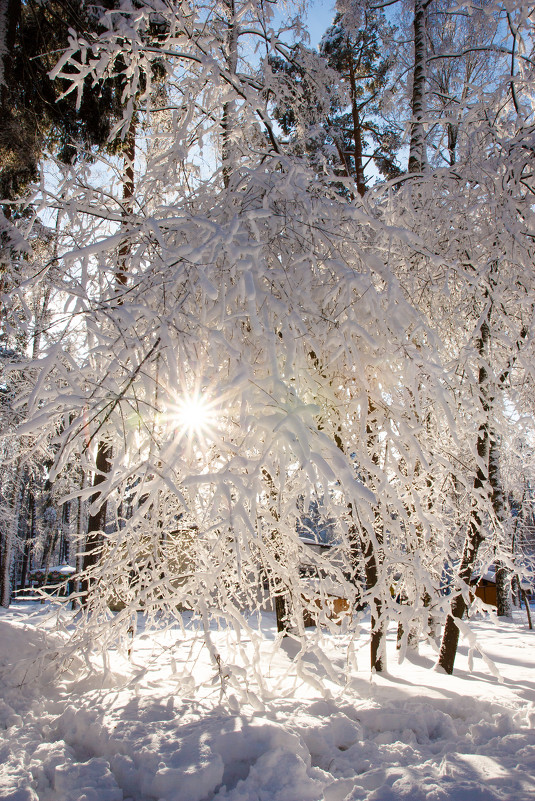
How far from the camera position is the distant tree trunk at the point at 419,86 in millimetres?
5664

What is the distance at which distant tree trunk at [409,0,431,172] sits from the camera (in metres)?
5.66

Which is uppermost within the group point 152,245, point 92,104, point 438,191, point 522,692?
point 92,104

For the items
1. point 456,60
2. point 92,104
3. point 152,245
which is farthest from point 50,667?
point 456,60

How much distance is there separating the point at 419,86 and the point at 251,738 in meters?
7.03

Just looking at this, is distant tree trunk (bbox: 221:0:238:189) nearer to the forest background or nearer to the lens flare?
the forest background

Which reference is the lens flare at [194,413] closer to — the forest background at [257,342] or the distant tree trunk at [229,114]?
the forest background at [257,342]

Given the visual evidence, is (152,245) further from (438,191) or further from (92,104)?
(92,104)

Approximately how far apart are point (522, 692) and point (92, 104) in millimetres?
6976

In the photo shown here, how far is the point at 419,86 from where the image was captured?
5.90 meters

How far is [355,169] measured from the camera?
8398 mm

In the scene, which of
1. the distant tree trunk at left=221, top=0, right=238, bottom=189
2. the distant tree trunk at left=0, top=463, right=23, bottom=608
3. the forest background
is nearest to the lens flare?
the forest background

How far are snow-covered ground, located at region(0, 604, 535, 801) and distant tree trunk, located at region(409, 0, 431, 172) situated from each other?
17.8ft

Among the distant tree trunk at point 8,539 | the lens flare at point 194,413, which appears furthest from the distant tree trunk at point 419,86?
the distant tree trunk at point 8,539

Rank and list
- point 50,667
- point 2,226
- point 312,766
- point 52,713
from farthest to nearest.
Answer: point 2,226, point 50,667, point 52,713, point 312,766
